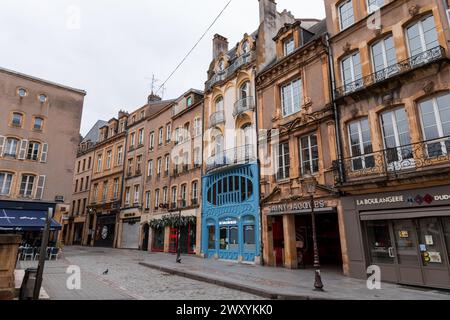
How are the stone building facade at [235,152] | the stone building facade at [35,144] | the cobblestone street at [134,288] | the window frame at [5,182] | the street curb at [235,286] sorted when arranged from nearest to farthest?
the street curb at [235,286] < the cobblestone street at [134,288] < the stone building facade at [235,152] < the window frame at [5,182] < the stone building facade at [35,144]

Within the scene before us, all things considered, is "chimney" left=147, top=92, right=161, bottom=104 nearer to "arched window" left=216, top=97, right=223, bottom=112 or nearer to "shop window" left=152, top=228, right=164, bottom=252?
"arched window" left=216, top=97, right=223, bottom=112

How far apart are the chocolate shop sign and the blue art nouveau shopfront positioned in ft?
5.10

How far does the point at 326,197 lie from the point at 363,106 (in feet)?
13.2

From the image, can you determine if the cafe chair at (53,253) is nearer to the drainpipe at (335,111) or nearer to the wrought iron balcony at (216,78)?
the wrought iron balcony at (216,78)

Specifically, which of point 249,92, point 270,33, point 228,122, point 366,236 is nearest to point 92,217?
point 228,122

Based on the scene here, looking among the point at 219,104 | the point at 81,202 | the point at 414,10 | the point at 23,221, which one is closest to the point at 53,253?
the point at 23,221

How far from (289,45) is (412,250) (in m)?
12.0

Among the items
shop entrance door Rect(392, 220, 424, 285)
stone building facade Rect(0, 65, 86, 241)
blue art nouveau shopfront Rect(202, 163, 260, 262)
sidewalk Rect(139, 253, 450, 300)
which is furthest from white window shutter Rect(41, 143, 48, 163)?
shop entrance door Rect(392, 220, 424, 285)

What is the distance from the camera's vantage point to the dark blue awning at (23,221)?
18259 mm

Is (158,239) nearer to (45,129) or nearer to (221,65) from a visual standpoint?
(45,129)

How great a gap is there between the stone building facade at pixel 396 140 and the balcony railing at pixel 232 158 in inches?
242

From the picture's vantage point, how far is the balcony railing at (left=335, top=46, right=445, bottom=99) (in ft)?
33.3

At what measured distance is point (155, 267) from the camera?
14.4 m

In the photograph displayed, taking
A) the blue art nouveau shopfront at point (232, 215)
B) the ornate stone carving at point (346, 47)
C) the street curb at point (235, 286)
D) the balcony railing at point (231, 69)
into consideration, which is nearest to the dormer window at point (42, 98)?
the balcony railing at point (231, 69)
